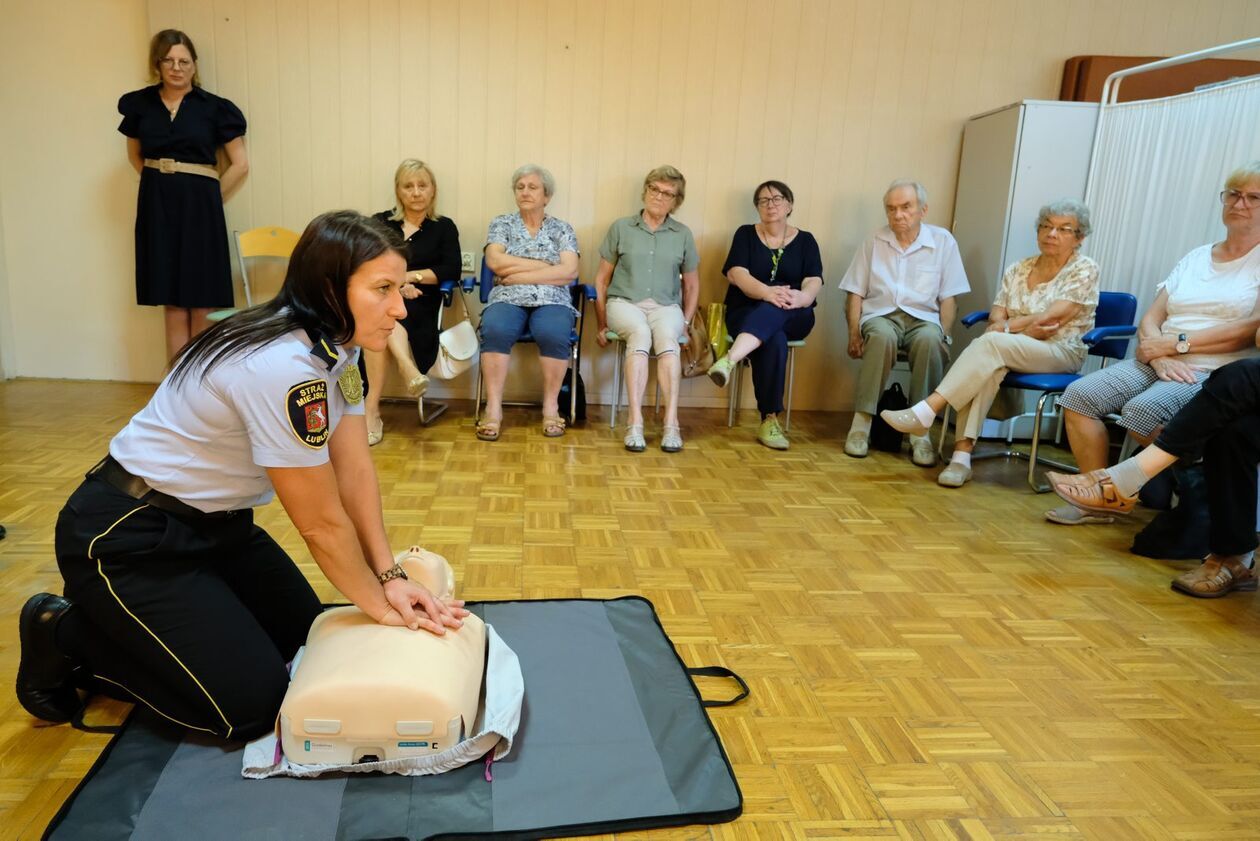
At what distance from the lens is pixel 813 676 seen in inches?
78.7

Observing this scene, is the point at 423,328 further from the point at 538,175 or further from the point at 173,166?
the point at 173,166

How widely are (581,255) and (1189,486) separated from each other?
3014mm

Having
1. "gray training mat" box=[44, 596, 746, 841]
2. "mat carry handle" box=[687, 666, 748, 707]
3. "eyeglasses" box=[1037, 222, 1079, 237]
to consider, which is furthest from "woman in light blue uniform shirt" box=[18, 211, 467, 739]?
"eyeglasses" box=[1037, 222, 1079, 237]

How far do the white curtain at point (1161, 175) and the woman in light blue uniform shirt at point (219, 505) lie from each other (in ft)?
11.5

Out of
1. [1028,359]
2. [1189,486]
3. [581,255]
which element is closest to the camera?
[1189,486]

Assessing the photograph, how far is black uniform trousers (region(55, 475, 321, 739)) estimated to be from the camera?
149 cm

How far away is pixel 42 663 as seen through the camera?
1.64m

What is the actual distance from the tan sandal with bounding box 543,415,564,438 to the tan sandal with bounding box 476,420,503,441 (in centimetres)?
23

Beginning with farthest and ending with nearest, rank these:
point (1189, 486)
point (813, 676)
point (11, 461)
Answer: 1. point (11, 461)
2. point (1189, 486)
3. point (813, 676)

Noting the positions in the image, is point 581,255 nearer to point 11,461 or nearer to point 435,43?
point 435,43

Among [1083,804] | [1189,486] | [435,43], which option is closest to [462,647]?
[1083,804]

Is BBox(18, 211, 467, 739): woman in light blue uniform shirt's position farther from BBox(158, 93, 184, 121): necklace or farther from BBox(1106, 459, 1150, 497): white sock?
BBox(158, 93, 184, 121): necklace

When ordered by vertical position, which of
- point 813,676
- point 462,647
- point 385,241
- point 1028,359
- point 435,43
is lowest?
point 813,676

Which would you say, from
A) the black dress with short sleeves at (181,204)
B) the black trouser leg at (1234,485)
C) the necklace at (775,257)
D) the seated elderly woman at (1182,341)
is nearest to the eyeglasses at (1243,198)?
the seated elderly woman at (1182,341)
